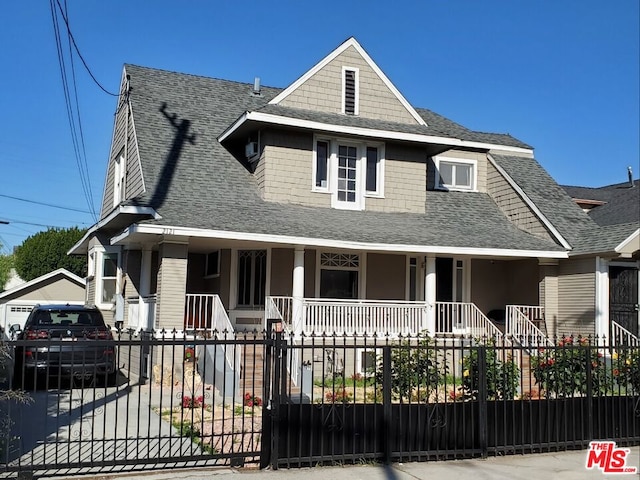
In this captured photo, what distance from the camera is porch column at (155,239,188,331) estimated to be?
557 inches

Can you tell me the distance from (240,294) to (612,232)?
934 cm

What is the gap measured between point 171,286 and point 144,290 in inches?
89.1

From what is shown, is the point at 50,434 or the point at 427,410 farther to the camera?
the point at 50,434

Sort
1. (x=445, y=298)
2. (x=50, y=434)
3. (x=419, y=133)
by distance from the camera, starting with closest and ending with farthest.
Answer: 1. (x=50, y=434)
2. (x=419, y=133)
3. (x=445, y=298)

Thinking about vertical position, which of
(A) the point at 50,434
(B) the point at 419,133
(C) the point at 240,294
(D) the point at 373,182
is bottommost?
(A) the point at 50,434

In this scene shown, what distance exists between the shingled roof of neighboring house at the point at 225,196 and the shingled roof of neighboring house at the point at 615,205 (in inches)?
196

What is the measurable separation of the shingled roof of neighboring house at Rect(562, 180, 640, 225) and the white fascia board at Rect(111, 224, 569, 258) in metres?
5.98

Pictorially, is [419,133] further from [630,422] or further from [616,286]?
[630,422]

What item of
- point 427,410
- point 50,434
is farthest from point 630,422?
point 50,434

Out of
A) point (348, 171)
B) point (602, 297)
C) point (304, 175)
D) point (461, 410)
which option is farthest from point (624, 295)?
point (461, 410)

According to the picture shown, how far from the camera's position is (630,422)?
30.5 feet

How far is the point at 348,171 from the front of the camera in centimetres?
1766

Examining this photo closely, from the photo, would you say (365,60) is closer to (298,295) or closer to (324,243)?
(324,243)

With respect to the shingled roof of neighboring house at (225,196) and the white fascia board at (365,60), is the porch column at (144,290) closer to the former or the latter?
the shingled roof of neighboring house at (225,196)
